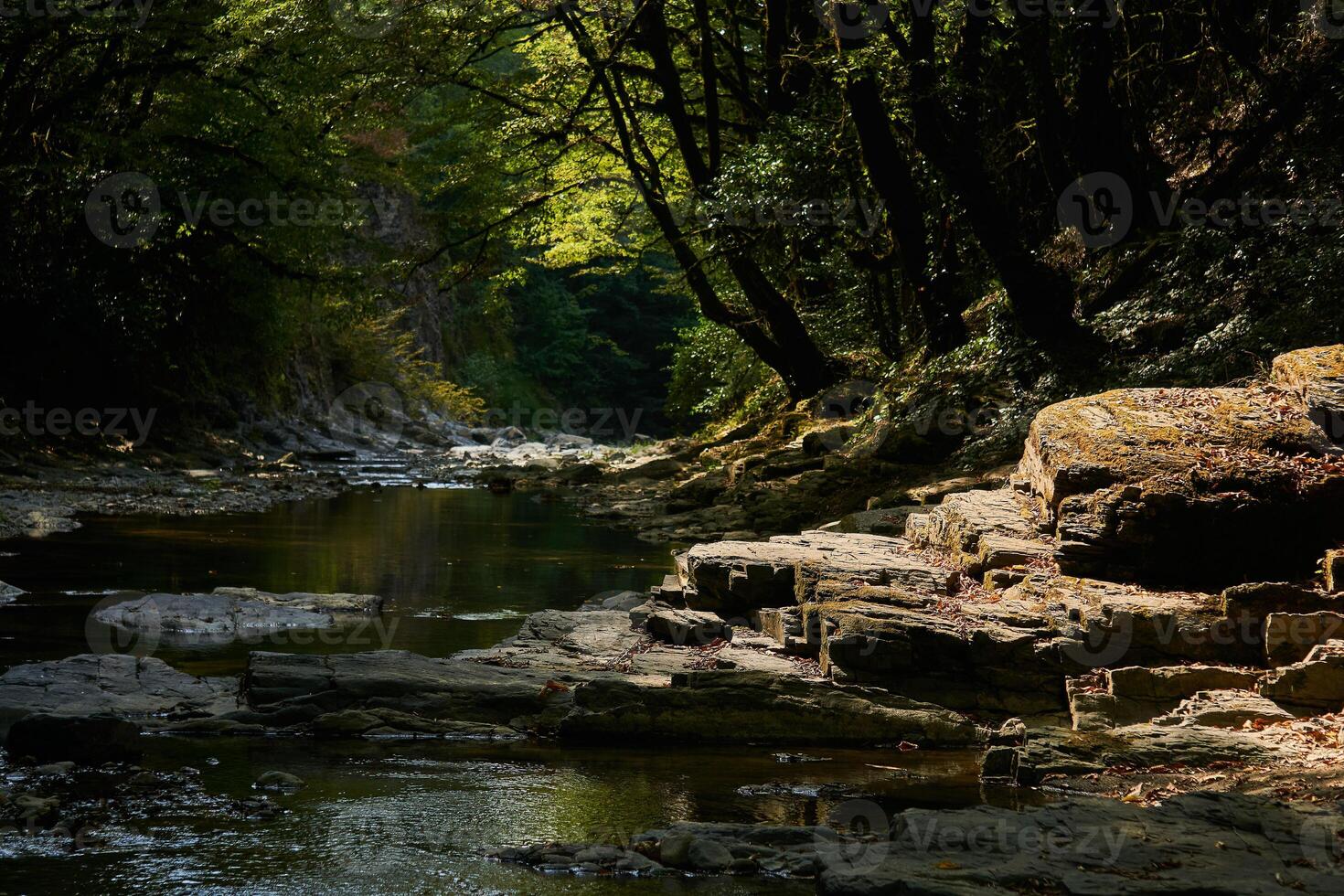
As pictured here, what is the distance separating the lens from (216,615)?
7.42 metres

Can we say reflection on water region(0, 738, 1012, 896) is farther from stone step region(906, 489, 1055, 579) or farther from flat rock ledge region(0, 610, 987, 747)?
stone step region(906, 489, 1055, 579)

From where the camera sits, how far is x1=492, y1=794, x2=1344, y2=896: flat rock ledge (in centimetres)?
325

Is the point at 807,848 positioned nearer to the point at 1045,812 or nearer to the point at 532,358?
the point at 1045,812

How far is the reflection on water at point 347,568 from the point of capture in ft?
23.5

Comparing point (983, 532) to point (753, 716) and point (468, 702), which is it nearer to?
point (753, 716)

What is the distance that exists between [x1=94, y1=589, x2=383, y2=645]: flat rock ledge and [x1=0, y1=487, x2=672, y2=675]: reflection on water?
0.23 metres

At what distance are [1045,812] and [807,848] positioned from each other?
0.79 metres

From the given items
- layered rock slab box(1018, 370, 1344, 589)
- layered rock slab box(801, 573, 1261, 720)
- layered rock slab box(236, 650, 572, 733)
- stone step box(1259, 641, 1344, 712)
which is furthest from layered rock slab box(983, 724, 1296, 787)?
layered rock slab box(236, 650, 572, 733)

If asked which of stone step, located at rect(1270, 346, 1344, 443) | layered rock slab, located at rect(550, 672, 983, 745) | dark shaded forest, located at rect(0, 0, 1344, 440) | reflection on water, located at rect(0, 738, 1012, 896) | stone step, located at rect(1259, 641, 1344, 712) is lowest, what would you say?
reflection on water, located at rect(0, 738, 1012, 896)

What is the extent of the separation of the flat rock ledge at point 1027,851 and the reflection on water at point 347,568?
136 inches

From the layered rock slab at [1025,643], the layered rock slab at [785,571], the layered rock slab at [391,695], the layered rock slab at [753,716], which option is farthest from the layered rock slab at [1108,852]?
the layered rock slab at [785,571]

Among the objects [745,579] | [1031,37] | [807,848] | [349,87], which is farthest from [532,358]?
[807,848]

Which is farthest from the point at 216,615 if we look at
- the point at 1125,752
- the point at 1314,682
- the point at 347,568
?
the point at 1314,682

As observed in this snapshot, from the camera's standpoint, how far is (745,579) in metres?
7.51
